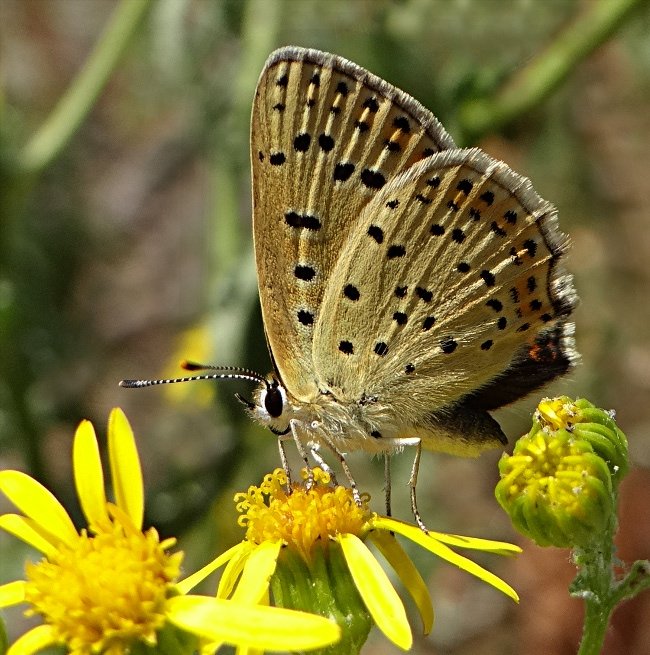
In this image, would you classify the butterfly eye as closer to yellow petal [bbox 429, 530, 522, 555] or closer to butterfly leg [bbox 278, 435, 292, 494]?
butterfly leg [bbox 278, 435, 292, 494]

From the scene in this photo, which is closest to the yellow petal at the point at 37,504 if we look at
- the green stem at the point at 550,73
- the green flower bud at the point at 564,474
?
the green flower bud at the point at 564,474

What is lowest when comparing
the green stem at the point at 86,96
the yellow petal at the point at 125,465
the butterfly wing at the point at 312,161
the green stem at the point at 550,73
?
the yellow petal at the point at 125,465

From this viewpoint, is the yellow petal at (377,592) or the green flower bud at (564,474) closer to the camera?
the yellow petal at (377,592)

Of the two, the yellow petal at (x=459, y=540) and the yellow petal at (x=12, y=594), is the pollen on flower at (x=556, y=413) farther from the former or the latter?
the yellow petal at (x=12, y=594)

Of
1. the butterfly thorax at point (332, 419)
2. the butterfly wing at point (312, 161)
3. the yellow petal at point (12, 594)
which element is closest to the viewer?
the yellow petal at point (12, 594)

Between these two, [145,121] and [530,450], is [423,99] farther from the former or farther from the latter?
[145,121]

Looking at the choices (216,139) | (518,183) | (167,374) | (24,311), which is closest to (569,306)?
(518,183)

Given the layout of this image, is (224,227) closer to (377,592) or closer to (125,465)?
(125,465)
